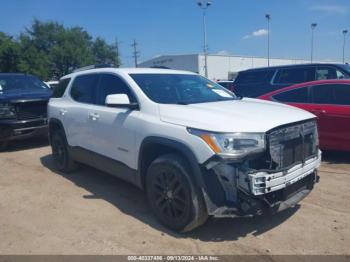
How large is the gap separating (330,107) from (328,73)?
2.64 m

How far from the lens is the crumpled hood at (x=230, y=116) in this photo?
328cm

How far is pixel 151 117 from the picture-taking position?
388cm

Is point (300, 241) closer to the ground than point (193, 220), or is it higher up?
closer to the ground

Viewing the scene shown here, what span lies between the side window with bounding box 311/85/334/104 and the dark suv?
6.55 ft

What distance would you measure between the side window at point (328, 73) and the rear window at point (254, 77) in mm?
1237

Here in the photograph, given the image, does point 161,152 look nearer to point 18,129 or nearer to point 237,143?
point 237,143

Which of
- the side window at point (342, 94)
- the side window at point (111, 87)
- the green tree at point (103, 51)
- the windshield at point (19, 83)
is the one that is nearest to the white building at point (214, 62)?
the green tree at point (103, 51)

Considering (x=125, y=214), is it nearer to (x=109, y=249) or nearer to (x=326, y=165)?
(x=109, y=249)

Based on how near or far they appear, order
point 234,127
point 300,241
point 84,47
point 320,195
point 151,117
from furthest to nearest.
Answer: point 84,47, point 320,195, point 151,117, point 300,241, point 234,127

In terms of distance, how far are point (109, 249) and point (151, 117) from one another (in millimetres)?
1497

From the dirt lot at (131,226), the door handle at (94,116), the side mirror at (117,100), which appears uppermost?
the side mirror at (117,100)

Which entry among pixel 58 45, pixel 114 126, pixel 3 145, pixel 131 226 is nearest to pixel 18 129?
pixel 3 145

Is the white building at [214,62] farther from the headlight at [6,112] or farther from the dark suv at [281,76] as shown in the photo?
the headlight at [6,112]

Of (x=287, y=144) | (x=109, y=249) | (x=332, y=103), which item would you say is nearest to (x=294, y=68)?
(x=332, y=103)
